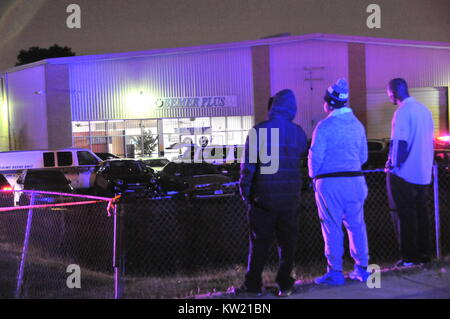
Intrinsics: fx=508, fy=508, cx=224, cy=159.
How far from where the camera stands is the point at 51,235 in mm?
8766

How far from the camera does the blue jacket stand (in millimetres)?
5395

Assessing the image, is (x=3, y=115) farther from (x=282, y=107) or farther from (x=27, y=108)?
(x=282, y=107)

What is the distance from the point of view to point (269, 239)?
5.47 metres

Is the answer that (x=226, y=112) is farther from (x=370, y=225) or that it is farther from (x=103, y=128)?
(x=370, y=225)

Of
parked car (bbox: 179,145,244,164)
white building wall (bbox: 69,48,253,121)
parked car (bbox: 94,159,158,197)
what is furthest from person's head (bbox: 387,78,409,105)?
white building wall (bbox: 69,48,253,121)

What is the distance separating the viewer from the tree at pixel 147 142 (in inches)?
1319

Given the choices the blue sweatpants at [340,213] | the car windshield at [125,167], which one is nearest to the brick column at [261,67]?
the car windshield at [125,167]

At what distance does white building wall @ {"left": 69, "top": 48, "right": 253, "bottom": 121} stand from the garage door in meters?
8.04

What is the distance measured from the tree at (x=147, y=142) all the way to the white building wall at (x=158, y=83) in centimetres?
159

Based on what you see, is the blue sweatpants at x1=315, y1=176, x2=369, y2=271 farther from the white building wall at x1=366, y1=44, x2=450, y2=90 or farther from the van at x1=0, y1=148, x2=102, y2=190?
the white building wall at x1=366, y1=44, x2=450, y2=90

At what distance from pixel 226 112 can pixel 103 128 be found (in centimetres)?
818

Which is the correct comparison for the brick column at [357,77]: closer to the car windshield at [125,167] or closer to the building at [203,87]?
the building at [203,87]
